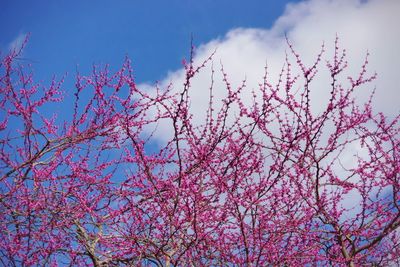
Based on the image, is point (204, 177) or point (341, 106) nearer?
point (341, 106)

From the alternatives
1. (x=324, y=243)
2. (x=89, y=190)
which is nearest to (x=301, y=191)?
(x=324, y=243)

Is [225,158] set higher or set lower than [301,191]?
higher

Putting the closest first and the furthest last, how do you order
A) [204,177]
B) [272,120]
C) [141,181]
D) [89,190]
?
[272,120], [204,177], [141,181], [89,190]

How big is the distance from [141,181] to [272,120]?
2334 millimetres

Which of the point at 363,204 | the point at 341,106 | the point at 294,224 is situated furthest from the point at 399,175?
the point at 294,224

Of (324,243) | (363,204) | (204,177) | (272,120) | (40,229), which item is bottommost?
(324,243)

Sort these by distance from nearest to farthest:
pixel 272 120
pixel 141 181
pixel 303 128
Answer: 1. pixel 303 128
2. pixel 272 120
3. pixel 141 181

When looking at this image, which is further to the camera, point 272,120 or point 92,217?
point 92,217

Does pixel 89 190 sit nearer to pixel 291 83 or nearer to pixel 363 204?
pixel 291 83

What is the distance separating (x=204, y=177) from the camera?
5746 millimetres

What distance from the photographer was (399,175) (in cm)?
500

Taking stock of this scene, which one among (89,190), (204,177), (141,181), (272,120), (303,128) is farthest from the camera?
(89,190)

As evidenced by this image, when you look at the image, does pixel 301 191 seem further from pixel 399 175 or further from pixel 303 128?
pixel 399 175

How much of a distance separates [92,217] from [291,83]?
4.20 meters
